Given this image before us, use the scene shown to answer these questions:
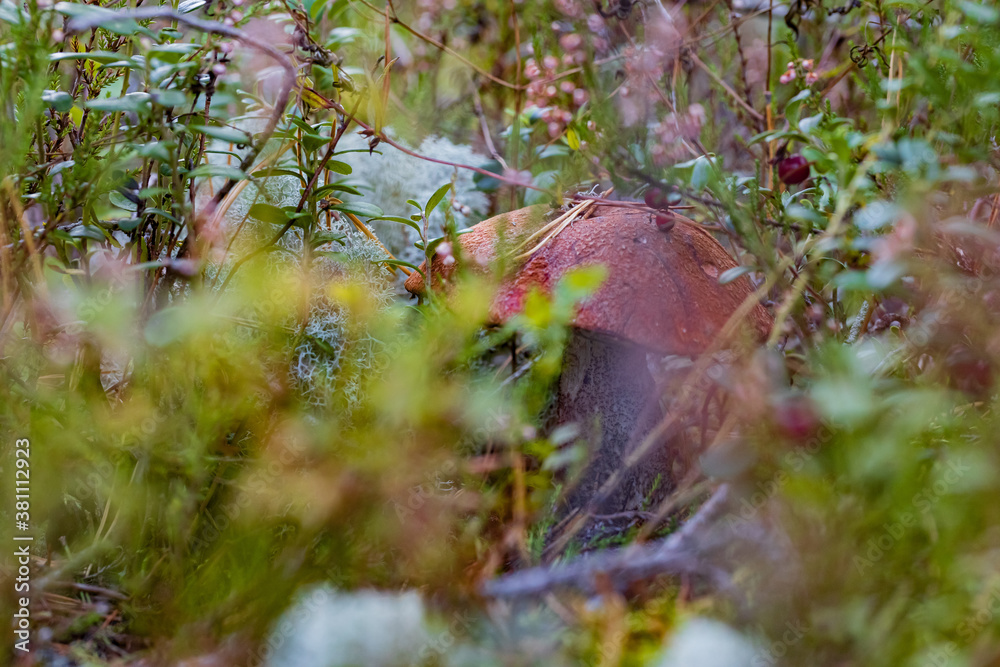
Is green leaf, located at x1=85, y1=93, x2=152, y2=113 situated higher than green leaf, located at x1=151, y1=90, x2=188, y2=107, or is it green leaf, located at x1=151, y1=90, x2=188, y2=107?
green leaf, located at x1=151, y1=90, x2=188, y2=107

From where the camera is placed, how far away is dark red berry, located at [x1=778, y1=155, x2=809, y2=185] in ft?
3.45

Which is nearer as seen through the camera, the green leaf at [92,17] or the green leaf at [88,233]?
the green leaf at [92,17]

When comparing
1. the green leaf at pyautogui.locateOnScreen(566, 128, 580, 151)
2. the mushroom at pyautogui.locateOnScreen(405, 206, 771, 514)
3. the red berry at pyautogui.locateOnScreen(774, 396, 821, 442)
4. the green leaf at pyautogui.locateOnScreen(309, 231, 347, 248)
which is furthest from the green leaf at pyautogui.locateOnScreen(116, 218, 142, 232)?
the red berry at pyautogui.locateOnScreen(774, 396, 821, 442)

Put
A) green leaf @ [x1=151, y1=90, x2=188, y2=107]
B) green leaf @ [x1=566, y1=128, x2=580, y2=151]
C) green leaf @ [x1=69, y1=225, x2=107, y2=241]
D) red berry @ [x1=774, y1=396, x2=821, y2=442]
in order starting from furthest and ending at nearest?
green leaf @ [x1=566, y1=128, x2=580, y2=151] < green leaf @ [x1=69, y1=225, x2=107, y2=241] < green leaf @ [x1=151, y1=90, x2=188, y2=107] < red berry @ [x1=774, y1=396, x2=821, y2=442]

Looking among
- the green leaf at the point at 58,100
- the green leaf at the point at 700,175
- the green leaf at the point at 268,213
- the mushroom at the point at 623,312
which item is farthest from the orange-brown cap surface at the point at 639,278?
the green leaf at the point at 58,100

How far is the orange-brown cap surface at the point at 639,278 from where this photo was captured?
39.5 inches

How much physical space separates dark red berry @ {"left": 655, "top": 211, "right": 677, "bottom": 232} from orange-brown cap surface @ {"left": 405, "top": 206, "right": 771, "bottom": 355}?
15 millimetres

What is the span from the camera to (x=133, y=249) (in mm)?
1091

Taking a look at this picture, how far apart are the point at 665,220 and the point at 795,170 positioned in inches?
7.8

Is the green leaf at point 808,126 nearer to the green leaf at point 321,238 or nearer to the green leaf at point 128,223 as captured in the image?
the green leaf at point 321,238

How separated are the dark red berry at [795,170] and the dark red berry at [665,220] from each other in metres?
0.17

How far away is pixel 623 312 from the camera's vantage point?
1.01m

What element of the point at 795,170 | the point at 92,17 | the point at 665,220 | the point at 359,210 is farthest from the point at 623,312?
the point at 92,17

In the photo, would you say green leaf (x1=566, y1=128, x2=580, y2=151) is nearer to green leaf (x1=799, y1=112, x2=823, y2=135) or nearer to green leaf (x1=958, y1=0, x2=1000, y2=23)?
green leaf (x1=799, y1=112, x2=823, y2=135)
